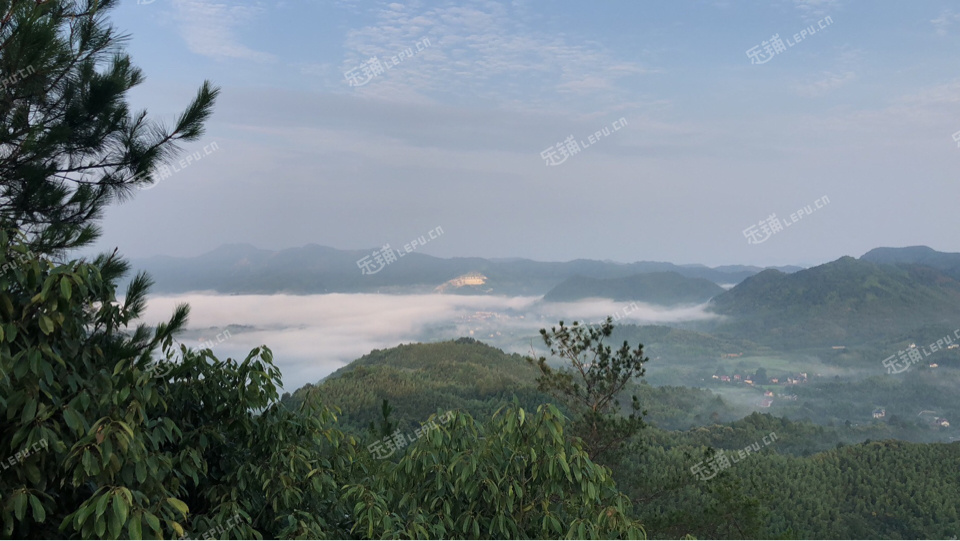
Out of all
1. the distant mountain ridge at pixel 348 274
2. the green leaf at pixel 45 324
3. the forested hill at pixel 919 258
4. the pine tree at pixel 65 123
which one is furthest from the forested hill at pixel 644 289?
the green leaf at pixel 45 324

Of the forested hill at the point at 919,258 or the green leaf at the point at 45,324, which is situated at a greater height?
the green leaf at the point at 45,324

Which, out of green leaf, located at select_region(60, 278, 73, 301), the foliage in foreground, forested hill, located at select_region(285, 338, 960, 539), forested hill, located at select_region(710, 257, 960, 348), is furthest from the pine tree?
forested hill, located at select_region(710, 257, 960, 348)

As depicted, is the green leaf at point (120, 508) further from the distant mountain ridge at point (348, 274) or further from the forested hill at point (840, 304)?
the forested hill at point (840, 304)

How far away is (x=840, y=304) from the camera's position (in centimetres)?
6925

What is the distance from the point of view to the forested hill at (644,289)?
62531 millimetres

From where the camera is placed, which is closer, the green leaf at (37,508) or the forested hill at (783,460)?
the green leaf at (37,508)

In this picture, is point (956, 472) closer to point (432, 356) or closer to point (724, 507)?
point (724, 507)

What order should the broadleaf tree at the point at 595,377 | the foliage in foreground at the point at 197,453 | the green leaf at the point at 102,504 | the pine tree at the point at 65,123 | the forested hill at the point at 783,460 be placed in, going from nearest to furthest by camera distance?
the green leaf at the point at 102,504 → the foliage in foreground at the point at 197,453 → the pine tree at the point at 65,123 → the broadleaf tree at the point at 595,377 → the forested hill at the point at 783,460

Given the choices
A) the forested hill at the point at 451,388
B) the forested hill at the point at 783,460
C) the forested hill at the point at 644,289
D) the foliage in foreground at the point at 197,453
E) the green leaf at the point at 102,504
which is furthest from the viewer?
the forested hill at the point at 644,289

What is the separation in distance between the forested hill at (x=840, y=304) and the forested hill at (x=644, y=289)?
265 centimetres

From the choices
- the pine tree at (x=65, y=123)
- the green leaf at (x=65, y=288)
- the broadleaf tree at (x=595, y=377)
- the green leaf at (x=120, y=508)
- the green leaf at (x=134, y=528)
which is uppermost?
the pine tree at (x=65, y=123)

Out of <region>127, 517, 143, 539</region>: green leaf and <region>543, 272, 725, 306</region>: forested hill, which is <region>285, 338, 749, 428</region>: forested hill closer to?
<region>127, 517, 143, 539</region>: green leaf

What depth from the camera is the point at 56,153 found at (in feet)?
11.6

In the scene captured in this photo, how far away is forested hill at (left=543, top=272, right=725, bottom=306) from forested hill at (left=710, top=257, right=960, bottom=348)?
2650 millimetres
